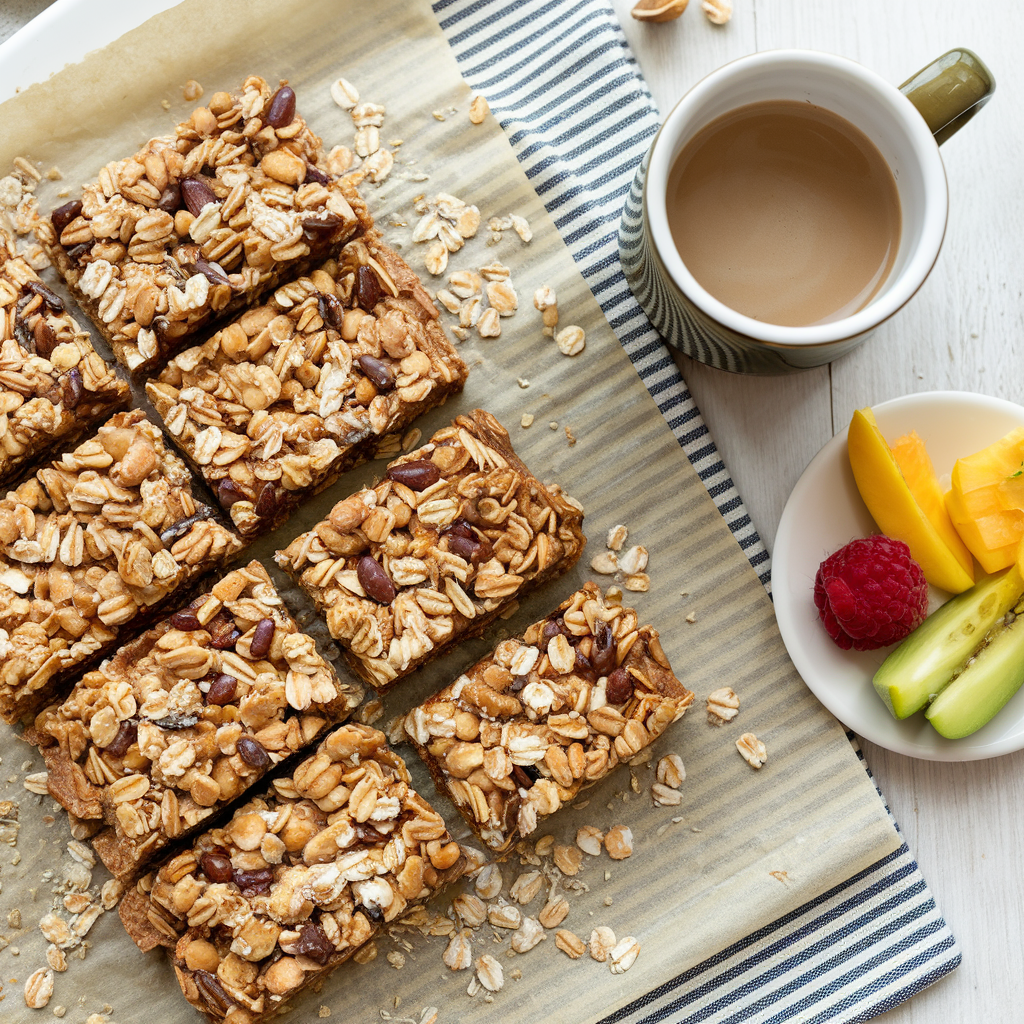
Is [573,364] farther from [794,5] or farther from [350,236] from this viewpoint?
[794,5]

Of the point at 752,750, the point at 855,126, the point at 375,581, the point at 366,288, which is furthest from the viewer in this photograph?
the point at 752,750

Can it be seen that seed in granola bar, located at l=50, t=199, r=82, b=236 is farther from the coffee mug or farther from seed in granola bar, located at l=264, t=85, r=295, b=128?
the coffee mug

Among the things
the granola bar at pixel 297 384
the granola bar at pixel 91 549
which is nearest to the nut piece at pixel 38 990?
the granola bar at pixel 91 549

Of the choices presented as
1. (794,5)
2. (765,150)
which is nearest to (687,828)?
(765,150)

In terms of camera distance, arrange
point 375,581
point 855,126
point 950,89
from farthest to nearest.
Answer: point 375,581
point 855,126
point 950,89

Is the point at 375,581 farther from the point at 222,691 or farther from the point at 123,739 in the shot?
the point at 123,739

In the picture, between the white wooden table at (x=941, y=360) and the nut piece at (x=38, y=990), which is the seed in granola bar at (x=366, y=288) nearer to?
the white wooden table at (x=941, y=360)

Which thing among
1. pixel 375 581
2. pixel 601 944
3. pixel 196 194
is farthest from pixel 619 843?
pixel 196 194

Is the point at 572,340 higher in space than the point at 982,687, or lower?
higher
